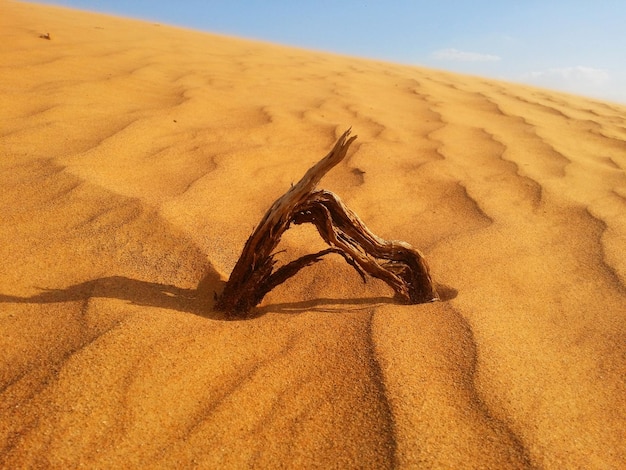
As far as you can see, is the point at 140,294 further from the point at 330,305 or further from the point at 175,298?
the point at 330,305

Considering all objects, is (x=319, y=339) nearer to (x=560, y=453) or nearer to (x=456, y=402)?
(x=456, y=402)

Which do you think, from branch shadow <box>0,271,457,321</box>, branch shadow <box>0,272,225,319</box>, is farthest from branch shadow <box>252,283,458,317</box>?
branch shadow <box>0,272,225,319</box>

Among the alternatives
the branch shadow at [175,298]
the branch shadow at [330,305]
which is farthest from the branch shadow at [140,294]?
the branch shadow at [330,305]

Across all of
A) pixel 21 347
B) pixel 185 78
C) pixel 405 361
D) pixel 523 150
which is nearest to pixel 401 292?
pixel 405 361

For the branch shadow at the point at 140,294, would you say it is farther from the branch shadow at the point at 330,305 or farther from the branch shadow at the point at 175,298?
the branch shadow at the point at 330,305

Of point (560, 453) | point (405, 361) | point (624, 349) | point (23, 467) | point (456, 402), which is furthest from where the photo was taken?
point (624, 349)

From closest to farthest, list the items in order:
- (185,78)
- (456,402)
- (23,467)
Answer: (23,467)
(456,402)
(185,78)

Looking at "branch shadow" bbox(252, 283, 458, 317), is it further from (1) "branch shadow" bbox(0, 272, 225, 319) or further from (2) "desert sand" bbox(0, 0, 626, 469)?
(1) "branch shadow" bbox(0, 272, 225, 319)
